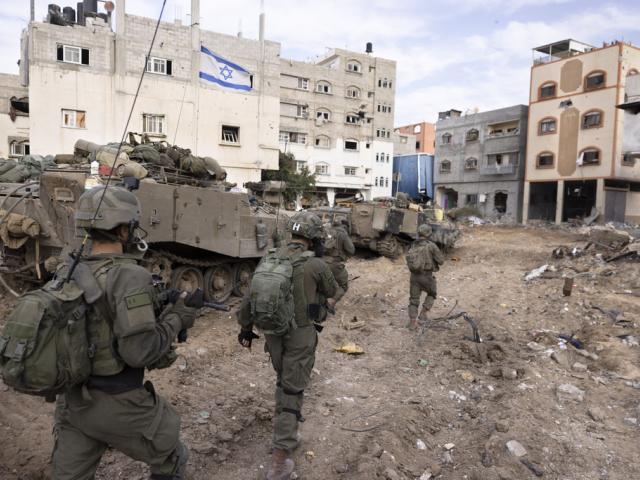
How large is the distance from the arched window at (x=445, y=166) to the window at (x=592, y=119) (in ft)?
35.1

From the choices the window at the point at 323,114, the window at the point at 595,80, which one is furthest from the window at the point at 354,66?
the window at the point at 595,80

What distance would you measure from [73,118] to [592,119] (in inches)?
1019

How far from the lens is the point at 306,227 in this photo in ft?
12.7

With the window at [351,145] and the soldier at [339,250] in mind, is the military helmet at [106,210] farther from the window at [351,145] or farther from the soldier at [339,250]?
the window at [351,145]

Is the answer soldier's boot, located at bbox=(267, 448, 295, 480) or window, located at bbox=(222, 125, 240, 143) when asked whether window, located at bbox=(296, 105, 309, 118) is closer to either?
window, located at bbox=(222, 125, 240, 143)

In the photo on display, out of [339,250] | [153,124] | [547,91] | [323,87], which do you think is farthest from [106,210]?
[323,87]

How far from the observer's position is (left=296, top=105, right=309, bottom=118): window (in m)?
35.5

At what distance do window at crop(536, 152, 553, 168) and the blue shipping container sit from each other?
32.7 feet

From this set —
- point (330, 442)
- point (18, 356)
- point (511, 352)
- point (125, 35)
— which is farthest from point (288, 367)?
point (125, 35)

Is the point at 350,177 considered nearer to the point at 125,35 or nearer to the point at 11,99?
the point at 125,35

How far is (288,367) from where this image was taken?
362 centimetres

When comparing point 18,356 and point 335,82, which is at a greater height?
point 335,82

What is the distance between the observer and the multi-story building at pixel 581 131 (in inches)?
1013

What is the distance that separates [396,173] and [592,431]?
125 ft
